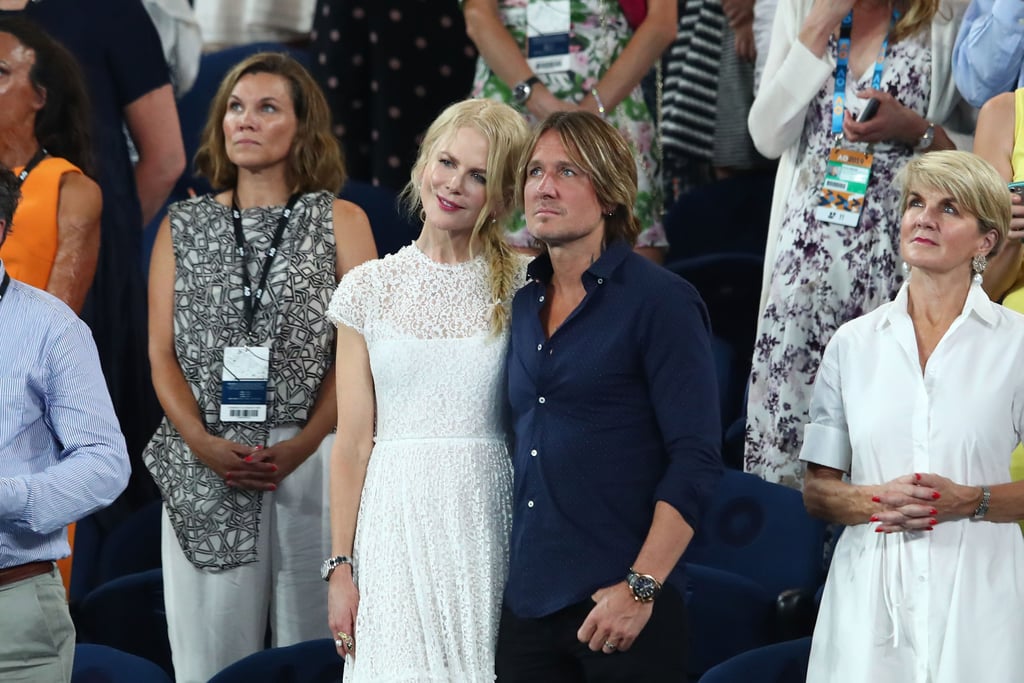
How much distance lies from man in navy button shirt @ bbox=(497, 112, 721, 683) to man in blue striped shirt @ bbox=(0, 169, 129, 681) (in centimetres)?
73

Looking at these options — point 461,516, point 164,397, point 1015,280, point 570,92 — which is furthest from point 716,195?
point 461,516

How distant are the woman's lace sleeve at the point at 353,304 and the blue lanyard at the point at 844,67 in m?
1.58

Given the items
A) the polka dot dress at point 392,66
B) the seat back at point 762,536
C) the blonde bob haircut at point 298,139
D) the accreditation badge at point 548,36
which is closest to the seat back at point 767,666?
the seat back at point 762,536

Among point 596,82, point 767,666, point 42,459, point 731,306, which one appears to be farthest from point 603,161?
point 731,306

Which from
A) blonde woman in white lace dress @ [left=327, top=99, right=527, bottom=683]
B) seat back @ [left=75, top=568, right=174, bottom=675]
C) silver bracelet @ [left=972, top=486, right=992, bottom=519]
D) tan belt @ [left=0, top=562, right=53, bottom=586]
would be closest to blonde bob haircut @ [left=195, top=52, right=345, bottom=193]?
blonde woman in white lace dress @ [left=327, top=99, right=527, bottom=683]

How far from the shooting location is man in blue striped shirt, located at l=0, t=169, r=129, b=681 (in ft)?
8.49

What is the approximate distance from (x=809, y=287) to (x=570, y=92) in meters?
0.94

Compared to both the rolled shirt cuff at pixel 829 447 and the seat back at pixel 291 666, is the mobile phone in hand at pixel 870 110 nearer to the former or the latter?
the rolled shirt cuff at pixel 829 447

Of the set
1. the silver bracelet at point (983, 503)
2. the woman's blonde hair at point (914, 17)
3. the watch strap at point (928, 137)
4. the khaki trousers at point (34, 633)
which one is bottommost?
the khaki trousers at point (34, 633)

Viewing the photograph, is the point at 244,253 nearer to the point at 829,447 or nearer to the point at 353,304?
the point at 353,304

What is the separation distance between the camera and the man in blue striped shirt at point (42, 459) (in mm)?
2588

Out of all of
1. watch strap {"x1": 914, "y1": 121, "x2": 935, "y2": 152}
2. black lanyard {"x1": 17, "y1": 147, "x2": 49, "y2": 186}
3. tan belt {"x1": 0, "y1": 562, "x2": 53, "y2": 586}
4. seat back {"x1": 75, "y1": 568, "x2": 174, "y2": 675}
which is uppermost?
watch strap {"x1": 914, "y1": 121, "x2": 935, "y2": 152}

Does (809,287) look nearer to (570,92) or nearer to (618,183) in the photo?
(570,92)

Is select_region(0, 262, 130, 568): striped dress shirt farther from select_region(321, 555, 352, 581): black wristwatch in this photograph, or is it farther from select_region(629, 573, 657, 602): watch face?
select_region(629, 573, 657, 602): watch face
